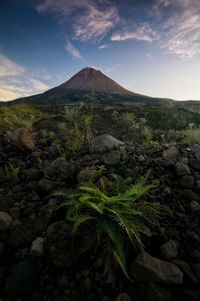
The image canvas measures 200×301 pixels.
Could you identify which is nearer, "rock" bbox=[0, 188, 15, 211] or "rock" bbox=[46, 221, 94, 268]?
"rock" bbox=[46, 221, 94, 268]

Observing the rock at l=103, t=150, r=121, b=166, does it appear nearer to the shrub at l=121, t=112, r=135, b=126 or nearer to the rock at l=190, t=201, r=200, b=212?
the rock at l=190, t=201, r=200, b=212

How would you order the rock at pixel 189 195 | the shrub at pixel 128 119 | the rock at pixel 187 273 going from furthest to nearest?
1. the shrub at pixel 128 119
2. the rock at pixel 189 195
3. the rock at pixel 187 273

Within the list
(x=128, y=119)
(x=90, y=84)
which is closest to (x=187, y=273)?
(x=128, y=119)

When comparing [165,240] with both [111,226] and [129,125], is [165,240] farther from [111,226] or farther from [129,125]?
[129,125]

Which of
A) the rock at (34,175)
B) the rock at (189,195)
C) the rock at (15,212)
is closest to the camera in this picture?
the rock at (15,212)

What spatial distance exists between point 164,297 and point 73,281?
84 cm

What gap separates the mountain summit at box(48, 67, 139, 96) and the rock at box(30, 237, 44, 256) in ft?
244

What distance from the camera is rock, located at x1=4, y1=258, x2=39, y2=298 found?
50.8 inches

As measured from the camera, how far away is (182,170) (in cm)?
247

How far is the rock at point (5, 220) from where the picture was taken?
177cm

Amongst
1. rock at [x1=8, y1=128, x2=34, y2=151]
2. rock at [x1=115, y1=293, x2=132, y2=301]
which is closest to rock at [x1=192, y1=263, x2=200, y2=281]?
rock at [x1=115, y1=293, x2=132, y2=301]

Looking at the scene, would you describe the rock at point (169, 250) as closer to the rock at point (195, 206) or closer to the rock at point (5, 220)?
the rock at point (195, 206)

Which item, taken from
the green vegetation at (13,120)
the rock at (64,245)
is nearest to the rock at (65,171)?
the rock at (64,245)

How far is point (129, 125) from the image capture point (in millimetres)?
7391
